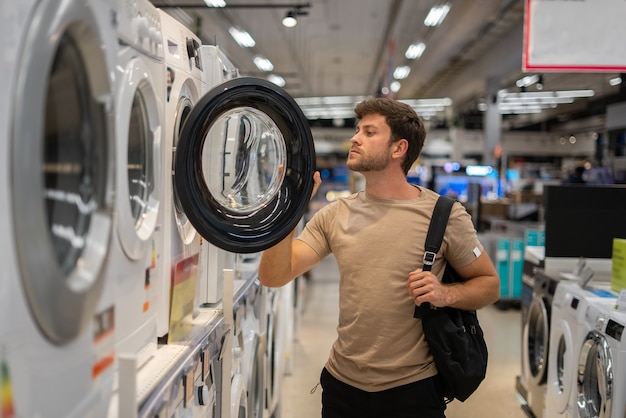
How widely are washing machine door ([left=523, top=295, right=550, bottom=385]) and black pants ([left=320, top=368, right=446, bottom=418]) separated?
2.31 meters

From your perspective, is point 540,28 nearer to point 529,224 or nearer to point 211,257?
point 211,257

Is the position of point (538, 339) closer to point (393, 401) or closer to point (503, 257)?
point (393, 401)

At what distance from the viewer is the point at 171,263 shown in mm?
2145

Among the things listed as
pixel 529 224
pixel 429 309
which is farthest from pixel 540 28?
pixel 529 224

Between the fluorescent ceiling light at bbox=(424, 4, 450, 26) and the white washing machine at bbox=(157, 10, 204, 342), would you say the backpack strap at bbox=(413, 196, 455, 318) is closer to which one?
the white washing machine at bbox=(157, 10, 204, 342)

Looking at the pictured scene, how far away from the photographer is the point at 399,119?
85.4 inches

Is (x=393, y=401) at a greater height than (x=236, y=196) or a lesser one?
lesser

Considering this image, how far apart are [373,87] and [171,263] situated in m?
17.9

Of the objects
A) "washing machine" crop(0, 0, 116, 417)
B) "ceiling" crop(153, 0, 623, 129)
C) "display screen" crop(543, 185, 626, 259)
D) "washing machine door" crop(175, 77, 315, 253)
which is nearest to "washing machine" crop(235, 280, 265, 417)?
"washing machine door" crop(175, 77, 315, 253)

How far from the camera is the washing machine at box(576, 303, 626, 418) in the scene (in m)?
2.72

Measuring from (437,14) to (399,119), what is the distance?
6.68m

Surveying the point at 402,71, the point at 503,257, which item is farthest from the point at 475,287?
the point at 402,71

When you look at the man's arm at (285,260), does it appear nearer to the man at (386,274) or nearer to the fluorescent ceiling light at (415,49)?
the man at (386,274)

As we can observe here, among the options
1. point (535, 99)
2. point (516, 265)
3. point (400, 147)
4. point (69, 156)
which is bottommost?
point (516, 265)
